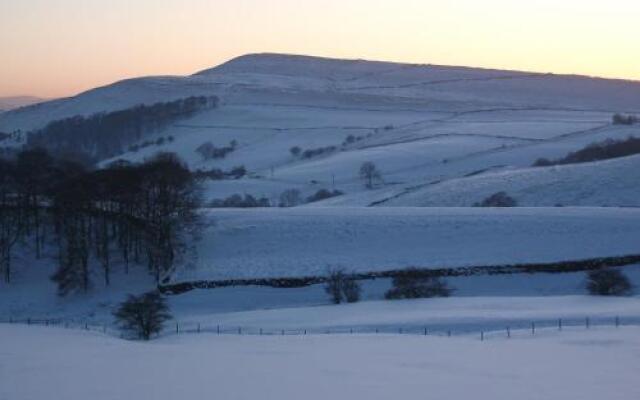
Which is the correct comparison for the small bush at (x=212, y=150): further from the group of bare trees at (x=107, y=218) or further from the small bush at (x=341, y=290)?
the small bush at (x=341, y=290)

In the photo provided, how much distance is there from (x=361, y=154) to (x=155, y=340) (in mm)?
81337

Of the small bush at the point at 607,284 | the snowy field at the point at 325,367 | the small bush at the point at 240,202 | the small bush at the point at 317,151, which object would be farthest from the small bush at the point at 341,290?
the small bush at the point at 317,151

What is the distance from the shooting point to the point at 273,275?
149 feet

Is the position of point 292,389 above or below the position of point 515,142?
below

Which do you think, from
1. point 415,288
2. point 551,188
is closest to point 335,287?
point 415,288

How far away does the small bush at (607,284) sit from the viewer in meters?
38.6

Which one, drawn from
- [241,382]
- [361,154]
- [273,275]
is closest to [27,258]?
[273,275]

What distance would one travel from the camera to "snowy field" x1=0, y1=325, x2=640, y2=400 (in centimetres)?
1922

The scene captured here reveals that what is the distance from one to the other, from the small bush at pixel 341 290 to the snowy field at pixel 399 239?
3931 millimetres

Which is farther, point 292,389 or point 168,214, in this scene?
point 168,214

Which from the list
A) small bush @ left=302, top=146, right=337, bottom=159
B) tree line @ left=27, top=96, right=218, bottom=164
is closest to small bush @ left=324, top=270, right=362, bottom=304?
small bush @ left=302, top=146, right=337, bottom=159

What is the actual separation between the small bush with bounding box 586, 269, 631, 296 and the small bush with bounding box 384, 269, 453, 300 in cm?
748

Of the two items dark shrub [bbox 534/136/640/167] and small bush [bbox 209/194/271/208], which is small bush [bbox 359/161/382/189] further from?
dark shrub [bbox 534/136/640/167]

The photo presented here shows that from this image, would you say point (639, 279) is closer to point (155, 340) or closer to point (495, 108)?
point (155, 340)
